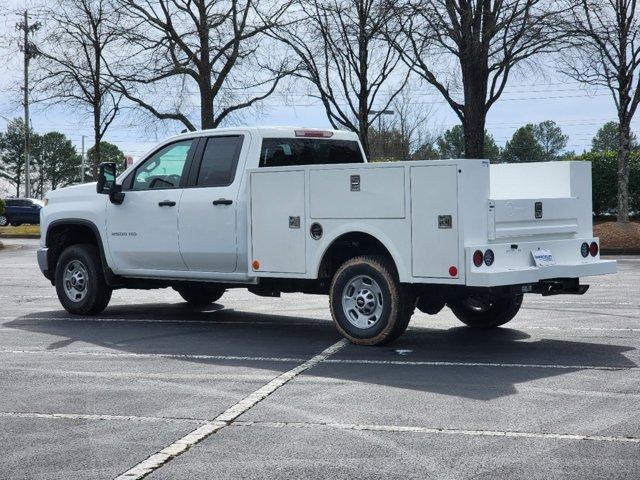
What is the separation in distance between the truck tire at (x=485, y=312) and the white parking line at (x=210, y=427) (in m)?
2.55

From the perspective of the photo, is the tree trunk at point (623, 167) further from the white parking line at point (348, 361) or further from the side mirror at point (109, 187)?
the white parking line at point (348, 361)

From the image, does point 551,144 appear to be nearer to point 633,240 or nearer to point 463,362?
point 633,240

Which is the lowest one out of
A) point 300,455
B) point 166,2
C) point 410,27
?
point 300,455

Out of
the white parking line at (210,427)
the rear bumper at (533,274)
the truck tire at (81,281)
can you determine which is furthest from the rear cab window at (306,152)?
the rear bumper at (533,274)

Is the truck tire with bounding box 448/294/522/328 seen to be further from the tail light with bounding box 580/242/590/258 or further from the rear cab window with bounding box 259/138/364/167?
the rear cab window with bounding box 259/138/364/167

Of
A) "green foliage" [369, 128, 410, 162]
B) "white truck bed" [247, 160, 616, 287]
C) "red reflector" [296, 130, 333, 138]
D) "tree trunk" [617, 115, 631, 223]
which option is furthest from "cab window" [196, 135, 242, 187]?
"green foliage" [369, 128, 410, 162]

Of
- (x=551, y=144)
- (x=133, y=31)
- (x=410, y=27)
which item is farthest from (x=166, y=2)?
(x=551, y=144)

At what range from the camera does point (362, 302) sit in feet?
30.6

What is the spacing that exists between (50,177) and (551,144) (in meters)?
→ 68.2

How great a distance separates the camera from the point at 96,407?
6734 millimetres

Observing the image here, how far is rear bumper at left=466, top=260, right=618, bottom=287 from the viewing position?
8.47 metres

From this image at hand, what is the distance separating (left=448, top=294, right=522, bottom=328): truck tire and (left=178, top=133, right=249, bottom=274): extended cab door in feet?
7.99

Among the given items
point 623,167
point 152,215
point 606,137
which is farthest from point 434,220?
point 606,137

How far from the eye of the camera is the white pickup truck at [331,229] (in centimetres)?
865
